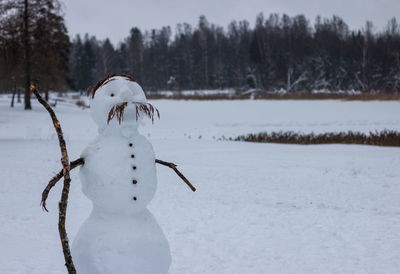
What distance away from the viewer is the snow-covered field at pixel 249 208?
4180 millimetres

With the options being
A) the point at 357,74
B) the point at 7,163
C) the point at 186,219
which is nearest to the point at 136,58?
the point at 357,74

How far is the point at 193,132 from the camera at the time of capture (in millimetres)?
16828

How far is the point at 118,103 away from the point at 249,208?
13.4 ft

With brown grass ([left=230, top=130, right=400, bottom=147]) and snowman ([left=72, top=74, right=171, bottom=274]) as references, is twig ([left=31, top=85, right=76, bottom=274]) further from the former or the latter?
brown grass ([left=230, top=130, right=400, bottom=147])

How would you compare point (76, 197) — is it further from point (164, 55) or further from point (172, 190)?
point (164, 55)

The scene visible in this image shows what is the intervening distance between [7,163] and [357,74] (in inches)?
1709

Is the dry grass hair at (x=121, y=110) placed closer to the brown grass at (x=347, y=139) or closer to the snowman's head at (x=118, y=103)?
the snowman's head at (x=118, y=103)

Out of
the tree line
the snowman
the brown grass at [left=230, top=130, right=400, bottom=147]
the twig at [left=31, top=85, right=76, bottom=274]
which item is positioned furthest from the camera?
the tree line

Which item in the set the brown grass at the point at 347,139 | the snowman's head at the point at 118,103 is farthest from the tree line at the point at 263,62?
the snowman's head at the point at 118,103

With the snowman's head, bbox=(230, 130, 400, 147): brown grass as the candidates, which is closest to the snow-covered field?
bbox=(230, 130, 400, 147): brown grass

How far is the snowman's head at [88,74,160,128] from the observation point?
2.30 m

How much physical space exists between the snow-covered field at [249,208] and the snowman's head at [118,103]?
2.16 m

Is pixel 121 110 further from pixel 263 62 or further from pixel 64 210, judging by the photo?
pixel 263 62

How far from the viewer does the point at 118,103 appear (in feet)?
7.57
